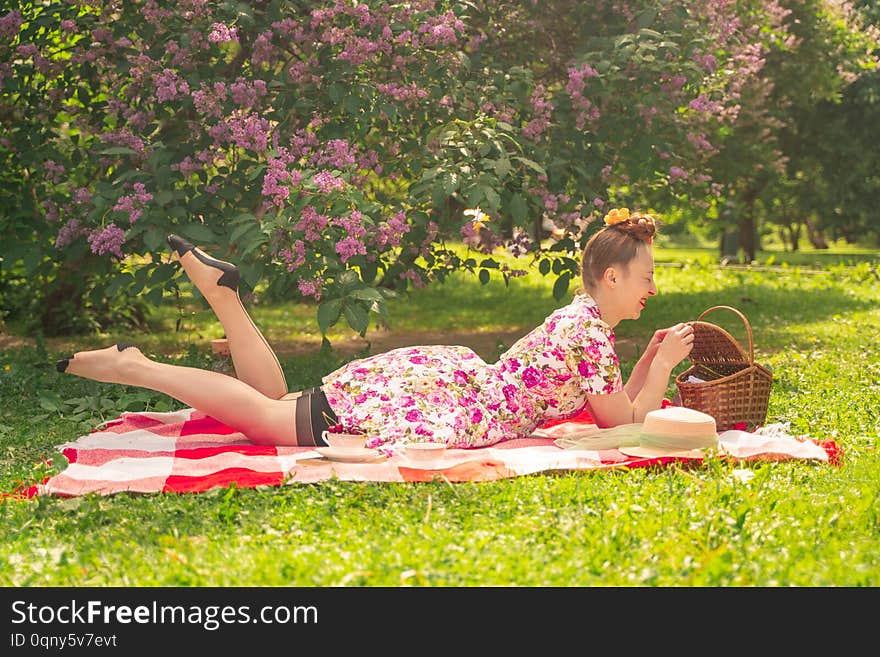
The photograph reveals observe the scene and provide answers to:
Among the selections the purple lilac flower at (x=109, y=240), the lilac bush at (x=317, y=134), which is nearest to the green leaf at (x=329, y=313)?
the lilac bush at (x=317, y=134)

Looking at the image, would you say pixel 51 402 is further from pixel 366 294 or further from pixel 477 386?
pixel 477 386

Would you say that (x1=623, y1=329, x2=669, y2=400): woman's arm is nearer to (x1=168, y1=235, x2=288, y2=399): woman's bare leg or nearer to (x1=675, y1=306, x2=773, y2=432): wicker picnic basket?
(x1=675, y1=306, x2=773, y2=432): wicker picnic basket

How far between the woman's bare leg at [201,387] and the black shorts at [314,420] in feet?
0.10

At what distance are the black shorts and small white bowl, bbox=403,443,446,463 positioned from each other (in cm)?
42

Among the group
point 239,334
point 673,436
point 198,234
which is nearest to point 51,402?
point 198,234

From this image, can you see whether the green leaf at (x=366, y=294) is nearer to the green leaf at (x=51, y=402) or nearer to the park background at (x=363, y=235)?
the park background at (x=363, y=235)

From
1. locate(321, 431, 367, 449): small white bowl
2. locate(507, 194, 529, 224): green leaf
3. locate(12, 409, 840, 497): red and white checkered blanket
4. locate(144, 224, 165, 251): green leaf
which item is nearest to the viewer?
locate(12, 409, 840, 497): red and white checkered blanket

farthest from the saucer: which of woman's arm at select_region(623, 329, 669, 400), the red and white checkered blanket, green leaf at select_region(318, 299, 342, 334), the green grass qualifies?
green leaf at select_region(318, 299, 342, 334)

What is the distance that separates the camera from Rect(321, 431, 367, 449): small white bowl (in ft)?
13.4

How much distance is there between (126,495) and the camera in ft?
11.5

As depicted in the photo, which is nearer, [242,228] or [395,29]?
[242,228]
